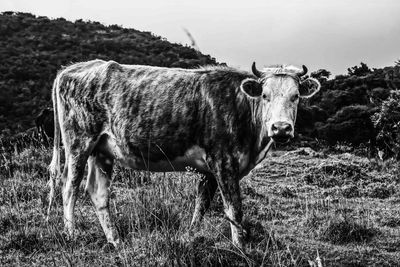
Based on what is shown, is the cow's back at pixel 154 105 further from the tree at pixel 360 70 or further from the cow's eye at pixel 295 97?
the tree at pixel 360 70

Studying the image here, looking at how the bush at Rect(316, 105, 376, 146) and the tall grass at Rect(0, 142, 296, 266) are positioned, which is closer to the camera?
the tall grass at Rect(0, 142, 296, 266)

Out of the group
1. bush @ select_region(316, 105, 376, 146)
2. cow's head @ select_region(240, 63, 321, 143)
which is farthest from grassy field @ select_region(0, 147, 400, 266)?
bush @ select_region(316, 105, 376, 146)

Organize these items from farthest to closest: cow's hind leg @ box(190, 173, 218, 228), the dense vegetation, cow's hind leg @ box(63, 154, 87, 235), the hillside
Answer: the hillside → the dense vegetation → cow's hind leg @ box(63, 154, 87, 235) → cow's hind leg @ box(190, 173, 218, 228)

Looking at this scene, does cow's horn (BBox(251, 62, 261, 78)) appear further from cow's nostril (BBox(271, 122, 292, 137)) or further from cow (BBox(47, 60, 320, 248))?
cow's nostril (BBox(271, 122, 292, 137))

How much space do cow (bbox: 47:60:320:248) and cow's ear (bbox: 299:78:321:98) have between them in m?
0.01

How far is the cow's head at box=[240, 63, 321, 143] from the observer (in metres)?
5.51

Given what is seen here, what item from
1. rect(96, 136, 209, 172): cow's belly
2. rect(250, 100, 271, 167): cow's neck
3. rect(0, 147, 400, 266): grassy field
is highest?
rect(250, 100, 271, 167): cow's neck

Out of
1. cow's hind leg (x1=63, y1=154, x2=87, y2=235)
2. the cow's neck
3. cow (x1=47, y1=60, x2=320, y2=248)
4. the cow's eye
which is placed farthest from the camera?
cow's hind leg (x1=63, y1=154, x2=87, y2=235)

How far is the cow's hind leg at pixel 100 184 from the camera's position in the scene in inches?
254

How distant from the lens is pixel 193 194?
7.04 m

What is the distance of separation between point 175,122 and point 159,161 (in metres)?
0.45

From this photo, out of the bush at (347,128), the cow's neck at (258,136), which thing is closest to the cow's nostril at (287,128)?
the cow's neck at (258,136)

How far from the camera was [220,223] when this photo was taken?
20.5 feet

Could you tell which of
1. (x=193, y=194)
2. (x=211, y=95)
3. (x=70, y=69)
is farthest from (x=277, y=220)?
(x=70, y=69)
